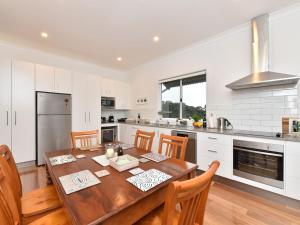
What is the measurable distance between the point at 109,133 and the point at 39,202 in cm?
315

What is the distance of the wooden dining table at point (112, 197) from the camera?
0.67 meters

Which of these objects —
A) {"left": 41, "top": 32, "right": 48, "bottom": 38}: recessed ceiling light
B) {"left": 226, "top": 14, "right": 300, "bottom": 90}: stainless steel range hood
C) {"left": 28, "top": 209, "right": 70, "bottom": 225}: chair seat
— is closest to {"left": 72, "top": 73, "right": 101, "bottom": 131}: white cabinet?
{"left": 41, "top": 32, "right": 48, "bottom": 38}: recessed ceiling light

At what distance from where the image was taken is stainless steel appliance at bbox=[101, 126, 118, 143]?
13.7 feet

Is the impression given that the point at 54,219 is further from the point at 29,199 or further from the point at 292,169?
the point at 292,169

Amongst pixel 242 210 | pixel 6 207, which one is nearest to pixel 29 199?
pixel 6 207

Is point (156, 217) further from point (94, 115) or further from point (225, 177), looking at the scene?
point (94, 115)

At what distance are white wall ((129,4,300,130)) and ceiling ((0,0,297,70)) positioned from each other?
21 centimetres

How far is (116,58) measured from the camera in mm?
3986

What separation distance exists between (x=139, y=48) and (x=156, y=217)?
3308 mm

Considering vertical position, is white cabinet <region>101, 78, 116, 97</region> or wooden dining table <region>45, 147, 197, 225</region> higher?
white cabinet <region>101, 78, 116, 97</region>

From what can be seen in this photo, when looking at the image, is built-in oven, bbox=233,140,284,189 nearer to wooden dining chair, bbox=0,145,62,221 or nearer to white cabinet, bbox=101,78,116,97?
wooden dining chair, bbox=0,145,62,221

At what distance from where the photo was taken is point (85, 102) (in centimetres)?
378

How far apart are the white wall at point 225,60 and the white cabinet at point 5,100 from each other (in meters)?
3.15

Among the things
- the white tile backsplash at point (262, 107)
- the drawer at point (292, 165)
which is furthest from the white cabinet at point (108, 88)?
the drawer at point (292, 165)
